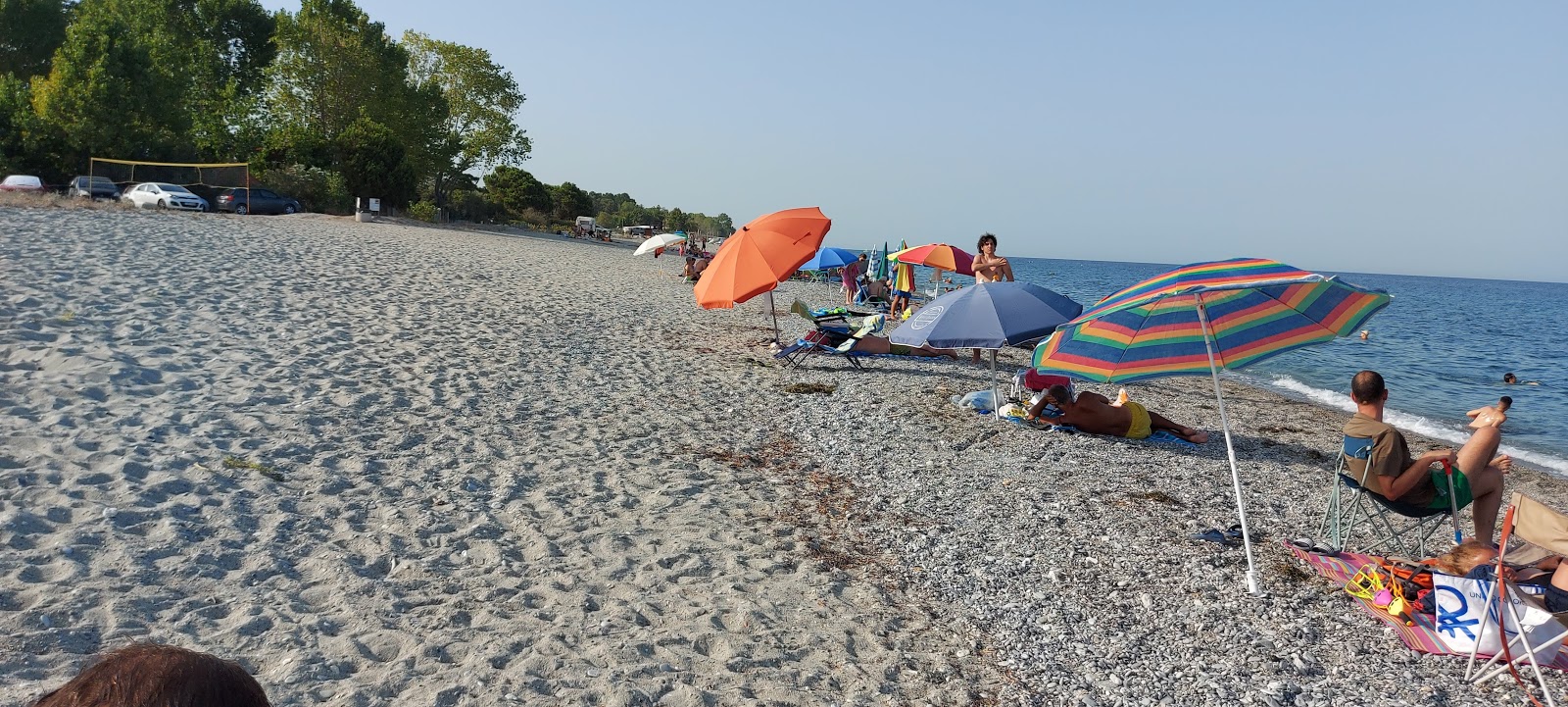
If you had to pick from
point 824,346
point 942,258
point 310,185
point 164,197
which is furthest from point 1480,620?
point 310,185

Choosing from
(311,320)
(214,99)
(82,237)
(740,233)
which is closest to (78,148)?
(214,99)

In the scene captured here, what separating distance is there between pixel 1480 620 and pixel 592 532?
4.43m

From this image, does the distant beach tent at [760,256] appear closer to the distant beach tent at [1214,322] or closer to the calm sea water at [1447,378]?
the distant beach tent at [1214,322]

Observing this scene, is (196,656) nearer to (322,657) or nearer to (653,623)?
(322,657)

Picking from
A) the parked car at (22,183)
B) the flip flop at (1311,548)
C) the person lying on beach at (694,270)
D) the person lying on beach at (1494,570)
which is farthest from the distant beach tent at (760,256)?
the parked car at (22,183)

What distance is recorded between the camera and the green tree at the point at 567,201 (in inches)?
2318

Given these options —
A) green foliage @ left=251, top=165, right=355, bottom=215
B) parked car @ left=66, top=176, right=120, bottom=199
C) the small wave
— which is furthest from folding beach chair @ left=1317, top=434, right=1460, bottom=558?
green foliage @ left=251, top=165, right=355, bottom=215

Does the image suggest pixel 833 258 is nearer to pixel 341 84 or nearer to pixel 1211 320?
pixel 1211 320

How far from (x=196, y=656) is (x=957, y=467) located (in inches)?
254

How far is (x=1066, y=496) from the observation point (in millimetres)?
6348

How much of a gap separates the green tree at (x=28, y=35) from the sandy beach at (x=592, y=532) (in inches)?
1735

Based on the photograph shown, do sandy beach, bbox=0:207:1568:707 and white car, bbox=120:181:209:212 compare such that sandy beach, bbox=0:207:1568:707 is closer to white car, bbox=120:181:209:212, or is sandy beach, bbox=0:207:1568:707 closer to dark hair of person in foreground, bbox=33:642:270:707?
dark hair of person in foreground, bbox=33:642:270:707

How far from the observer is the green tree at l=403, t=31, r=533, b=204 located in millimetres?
42812

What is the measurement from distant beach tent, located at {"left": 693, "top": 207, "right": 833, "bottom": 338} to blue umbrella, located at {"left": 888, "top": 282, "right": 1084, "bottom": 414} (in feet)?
7.99
